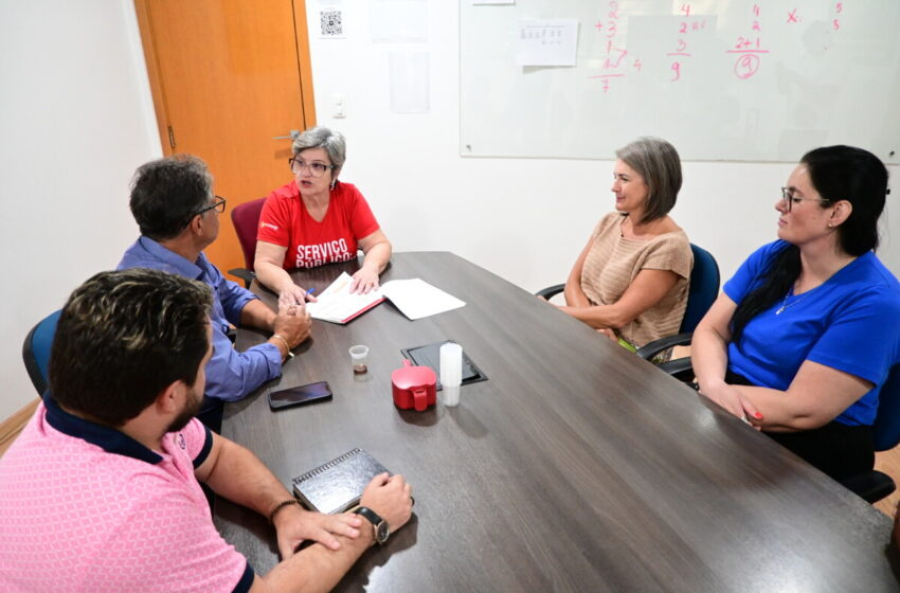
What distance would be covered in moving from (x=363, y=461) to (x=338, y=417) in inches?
7.2

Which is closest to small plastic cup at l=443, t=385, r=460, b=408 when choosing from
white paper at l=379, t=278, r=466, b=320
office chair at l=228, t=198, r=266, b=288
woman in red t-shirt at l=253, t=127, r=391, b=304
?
white paper at l=379, t=278, r=466, b=320

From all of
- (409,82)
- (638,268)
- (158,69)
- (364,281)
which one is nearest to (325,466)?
(364,281)

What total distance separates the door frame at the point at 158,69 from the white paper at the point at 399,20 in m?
0.44

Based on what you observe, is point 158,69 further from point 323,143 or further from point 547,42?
point 547,42

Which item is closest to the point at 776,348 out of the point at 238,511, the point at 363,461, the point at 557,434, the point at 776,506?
the point at 776,506

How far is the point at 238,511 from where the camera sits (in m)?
0.89

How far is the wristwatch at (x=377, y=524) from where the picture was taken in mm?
791

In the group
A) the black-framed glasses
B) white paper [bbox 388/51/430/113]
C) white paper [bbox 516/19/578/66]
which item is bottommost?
the black-framed glasses

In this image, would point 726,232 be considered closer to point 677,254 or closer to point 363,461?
Result: point 677,254

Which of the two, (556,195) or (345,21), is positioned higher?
(345,21)

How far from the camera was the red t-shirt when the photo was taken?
2088 millimetres

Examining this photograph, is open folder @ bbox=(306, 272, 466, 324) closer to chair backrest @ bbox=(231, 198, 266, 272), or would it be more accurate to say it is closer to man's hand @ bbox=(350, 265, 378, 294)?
man's hand @ bbox=(350, 265, 378, 294)

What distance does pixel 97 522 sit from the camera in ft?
1.91

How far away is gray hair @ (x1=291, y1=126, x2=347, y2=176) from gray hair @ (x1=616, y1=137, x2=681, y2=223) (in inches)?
46.5
